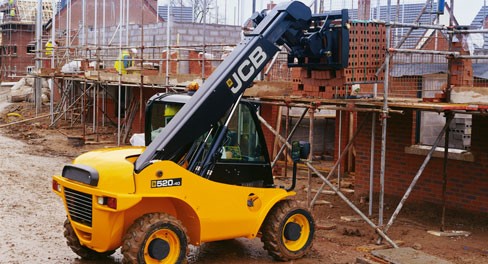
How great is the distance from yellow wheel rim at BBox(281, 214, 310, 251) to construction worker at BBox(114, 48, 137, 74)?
12009mm

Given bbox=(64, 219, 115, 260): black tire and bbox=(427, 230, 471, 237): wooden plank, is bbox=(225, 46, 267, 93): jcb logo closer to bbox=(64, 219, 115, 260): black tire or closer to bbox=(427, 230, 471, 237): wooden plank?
bbox=(64, 219, 115, 260): black tire

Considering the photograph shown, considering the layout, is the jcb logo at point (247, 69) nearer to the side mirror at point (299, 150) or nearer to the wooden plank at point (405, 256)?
the side mirror at point (299, 150)

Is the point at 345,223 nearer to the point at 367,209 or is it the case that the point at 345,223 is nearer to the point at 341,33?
the point at 367,209

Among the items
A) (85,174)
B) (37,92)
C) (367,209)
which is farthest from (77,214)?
(37,92)

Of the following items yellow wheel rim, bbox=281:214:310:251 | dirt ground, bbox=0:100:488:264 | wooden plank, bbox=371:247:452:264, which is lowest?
dirt ground, bbox=0:100:488:264

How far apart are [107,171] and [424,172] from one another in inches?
245

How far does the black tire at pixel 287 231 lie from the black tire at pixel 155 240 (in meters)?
1.33

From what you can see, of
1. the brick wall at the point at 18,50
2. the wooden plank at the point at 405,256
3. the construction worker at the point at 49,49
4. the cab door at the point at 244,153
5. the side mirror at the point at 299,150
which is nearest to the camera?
the side mirror at the point at 299,150

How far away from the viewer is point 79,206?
8.27 m

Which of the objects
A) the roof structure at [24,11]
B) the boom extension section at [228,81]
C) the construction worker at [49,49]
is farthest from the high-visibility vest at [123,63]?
the roof structure at [24,11]

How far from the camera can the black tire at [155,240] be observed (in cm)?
772

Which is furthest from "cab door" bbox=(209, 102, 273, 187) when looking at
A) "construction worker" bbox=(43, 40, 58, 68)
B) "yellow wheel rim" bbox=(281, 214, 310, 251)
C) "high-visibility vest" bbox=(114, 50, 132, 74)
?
"construction worker" bbox=(43, 40, 58, 68)

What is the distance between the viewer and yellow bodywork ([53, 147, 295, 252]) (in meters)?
7.86

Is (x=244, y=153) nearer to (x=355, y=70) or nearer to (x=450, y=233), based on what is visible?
(x=355, y=70)
